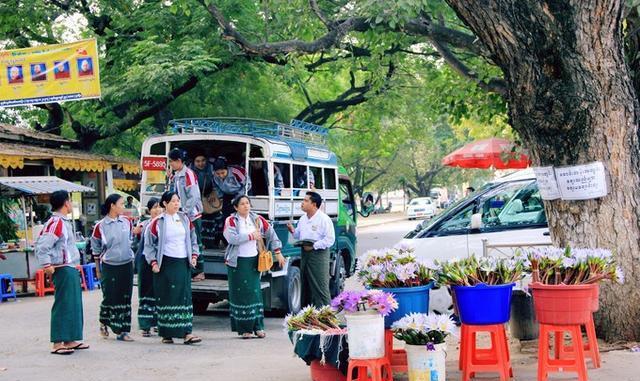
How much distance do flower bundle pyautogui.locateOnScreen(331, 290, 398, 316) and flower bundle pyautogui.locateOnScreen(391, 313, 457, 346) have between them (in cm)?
15

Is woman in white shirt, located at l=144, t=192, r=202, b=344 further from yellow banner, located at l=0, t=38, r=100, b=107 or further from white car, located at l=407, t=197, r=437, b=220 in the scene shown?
white car, located at l=407, t=197, r=437, b=220

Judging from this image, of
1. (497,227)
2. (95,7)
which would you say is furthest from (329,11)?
(95,7)

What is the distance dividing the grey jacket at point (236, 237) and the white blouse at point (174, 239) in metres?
0.58

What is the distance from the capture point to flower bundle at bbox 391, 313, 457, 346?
590 centimetres

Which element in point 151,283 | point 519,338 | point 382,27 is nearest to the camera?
point 519,338

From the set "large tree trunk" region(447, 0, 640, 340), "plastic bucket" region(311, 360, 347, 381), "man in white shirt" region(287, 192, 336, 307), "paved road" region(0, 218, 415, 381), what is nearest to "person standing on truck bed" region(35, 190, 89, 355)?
"paved road" region(0, 218, 415, 381)

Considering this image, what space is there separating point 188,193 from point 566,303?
5740mm

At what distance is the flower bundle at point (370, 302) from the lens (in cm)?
607

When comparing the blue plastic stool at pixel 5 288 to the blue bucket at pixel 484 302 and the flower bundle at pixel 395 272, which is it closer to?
the flower bundle at pixel 395 272

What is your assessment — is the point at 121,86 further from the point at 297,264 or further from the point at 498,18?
the point at 498,18

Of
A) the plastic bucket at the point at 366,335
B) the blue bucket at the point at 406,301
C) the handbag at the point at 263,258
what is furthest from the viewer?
the handbag at the point at 263,258

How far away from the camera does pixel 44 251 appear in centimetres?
864

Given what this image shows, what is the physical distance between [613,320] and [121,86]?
15.0 m

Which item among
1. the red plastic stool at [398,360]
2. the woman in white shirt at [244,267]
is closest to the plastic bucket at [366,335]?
the red plastic stool at [398,360]
